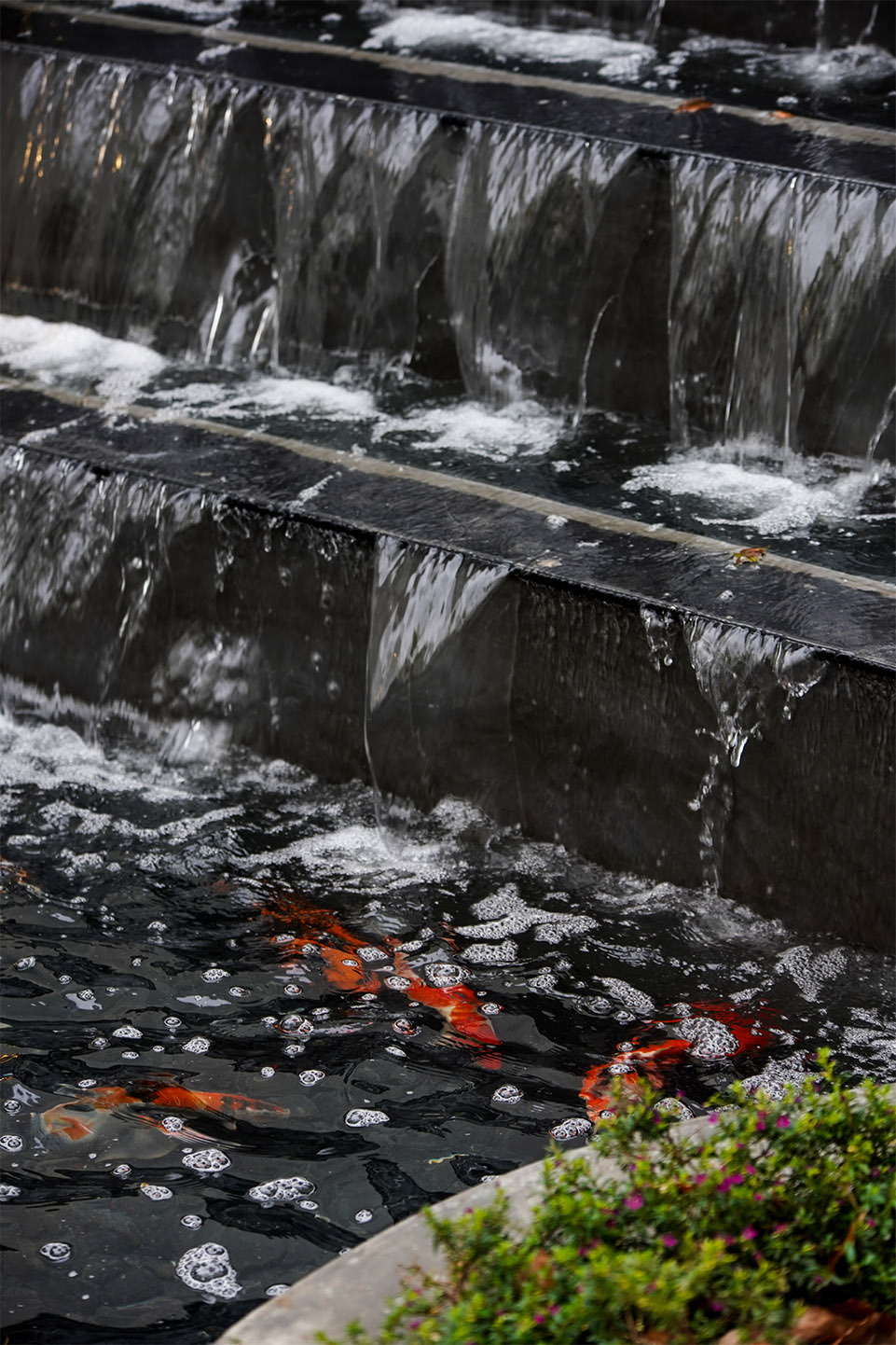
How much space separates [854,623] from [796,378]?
5.81 ft

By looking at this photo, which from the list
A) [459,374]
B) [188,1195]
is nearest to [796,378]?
[459,374]

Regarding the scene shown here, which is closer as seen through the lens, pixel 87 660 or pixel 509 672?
pixel 509 672

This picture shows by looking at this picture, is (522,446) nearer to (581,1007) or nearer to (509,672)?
(509,672)

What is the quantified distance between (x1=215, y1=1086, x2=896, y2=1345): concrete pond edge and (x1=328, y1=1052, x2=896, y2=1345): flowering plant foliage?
1.8 inches

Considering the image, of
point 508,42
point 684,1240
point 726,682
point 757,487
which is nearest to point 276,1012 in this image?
point 726,682

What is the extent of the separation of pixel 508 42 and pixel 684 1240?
Answer: 6.83 meters

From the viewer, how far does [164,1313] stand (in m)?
2.93

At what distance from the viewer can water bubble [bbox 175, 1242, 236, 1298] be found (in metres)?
3.00

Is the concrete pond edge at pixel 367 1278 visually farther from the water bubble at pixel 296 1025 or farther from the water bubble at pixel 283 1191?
the water bubble at pixel 296 1025

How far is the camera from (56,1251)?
122 inches

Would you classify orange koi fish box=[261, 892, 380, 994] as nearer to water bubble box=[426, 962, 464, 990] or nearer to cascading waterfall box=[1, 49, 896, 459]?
water bubble box=[426, 962, 464, 990]

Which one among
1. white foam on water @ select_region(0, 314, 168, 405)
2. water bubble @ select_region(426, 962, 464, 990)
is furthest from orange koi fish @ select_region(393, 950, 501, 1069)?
white foam on water @ select_region(0, 314, 168, 405)

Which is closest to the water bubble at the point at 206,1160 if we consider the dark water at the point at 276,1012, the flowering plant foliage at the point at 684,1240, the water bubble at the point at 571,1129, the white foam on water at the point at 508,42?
the dark water at the point at 276,1012

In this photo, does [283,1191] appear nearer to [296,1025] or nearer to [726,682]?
[296,1025]
